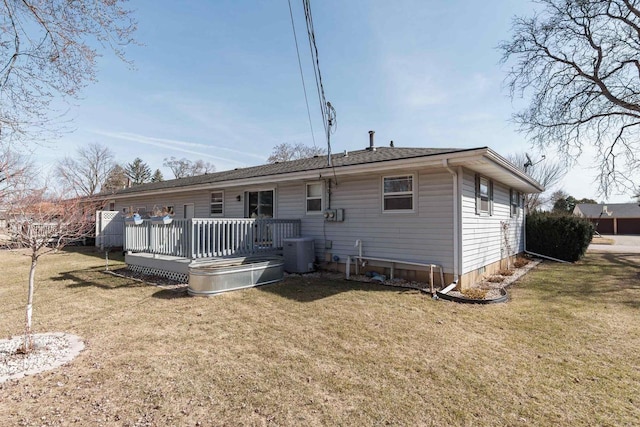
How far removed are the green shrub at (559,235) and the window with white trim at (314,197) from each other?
34.7 feet

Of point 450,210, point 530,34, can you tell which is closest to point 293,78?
point 450,210

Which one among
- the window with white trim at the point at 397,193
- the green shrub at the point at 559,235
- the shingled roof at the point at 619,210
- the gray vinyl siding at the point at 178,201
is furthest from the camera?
the shingled roof at the point at 619,210

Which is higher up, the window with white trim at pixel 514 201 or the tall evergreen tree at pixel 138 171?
the tall evergreen tree at pixel 138 171

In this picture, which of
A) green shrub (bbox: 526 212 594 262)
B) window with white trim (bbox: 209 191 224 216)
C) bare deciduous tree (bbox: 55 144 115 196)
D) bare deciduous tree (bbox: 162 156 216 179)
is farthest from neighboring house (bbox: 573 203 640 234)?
bare deciduous tree (bbox: 55 144 115 196)

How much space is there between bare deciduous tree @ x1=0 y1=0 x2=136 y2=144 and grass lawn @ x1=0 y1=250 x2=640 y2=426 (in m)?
3.19

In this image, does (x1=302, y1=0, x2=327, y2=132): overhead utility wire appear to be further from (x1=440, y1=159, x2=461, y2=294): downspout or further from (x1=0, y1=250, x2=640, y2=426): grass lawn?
(x1=0, y1=250, x2=640, y2=426): grass lawn

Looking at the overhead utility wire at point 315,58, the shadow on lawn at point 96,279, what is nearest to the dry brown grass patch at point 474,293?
the overhead utility wire at point 315,58

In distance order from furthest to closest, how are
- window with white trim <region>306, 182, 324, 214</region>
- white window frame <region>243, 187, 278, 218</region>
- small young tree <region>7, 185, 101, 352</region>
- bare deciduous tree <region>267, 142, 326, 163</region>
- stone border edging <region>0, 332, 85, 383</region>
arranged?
bare deciduous tree <region>267, 142, 326, 163</region> < white window frame <region>243, 187, 278, 218</region> < window with white trim <region>306, 182, 324, 214</region> < small young tree <region>7, 185, 101, 352</region> < stone border edging <region>0, 332, 85, 383</region>

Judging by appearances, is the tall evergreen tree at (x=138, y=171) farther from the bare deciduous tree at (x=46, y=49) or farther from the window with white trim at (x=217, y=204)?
the bare deciduous tree at (x=46, y=49)

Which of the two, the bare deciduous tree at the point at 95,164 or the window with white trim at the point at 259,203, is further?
the bare deciduous tree at the point at 95,164

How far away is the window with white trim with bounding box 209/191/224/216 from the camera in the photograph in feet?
41.0

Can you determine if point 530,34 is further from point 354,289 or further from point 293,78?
point 354,289

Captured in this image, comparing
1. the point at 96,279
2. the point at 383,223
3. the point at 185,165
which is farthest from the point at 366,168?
the point at 185,165

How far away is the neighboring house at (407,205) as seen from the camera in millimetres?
6973
